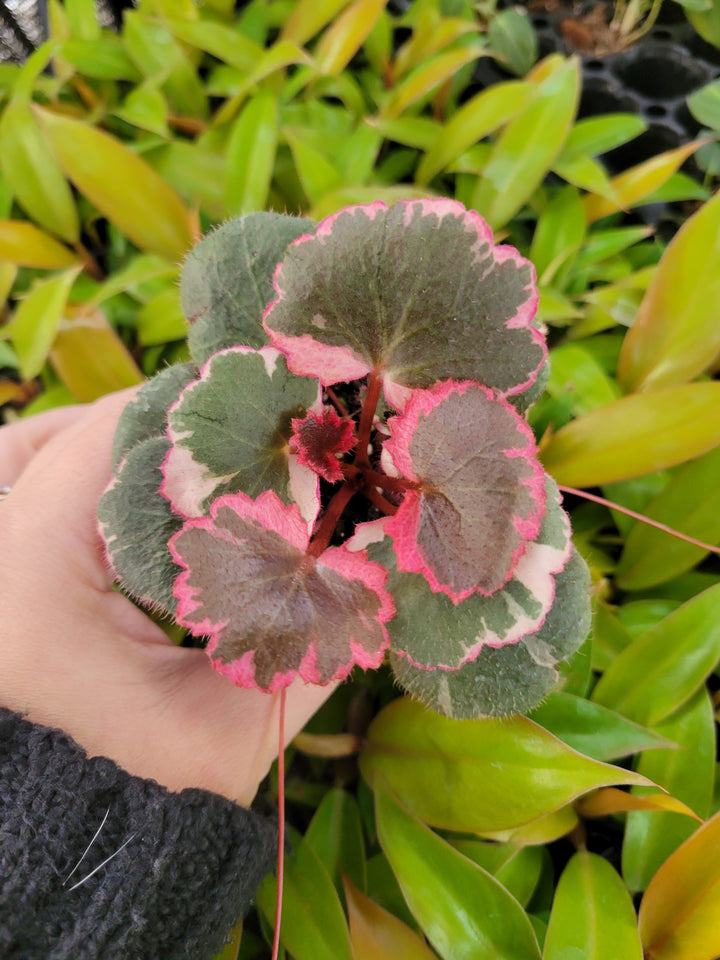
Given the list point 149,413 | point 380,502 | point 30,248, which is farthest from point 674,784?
point 30,248

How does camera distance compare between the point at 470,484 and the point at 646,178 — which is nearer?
the point at 470,484

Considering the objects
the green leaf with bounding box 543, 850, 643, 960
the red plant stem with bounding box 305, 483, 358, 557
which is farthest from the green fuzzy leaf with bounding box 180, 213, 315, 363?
the green leaf with bounding box 543, 850, 643, 960

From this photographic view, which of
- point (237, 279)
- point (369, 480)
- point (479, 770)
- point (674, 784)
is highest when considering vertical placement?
point (237, 279)

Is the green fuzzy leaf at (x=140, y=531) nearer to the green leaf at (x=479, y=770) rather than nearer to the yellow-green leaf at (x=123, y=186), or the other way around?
the green leaf at (x=479, y=770)

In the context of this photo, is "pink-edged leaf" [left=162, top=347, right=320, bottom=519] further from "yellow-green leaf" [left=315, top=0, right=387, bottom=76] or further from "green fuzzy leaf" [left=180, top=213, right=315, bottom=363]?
"yellow-green leaf" [left=315, top=0, right=387, bottom=76]

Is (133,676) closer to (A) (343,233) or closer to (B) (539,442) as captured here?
(A) (343,233)

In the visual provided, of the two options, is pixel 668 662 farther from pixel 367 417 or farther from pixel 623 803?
pixel 367 417
